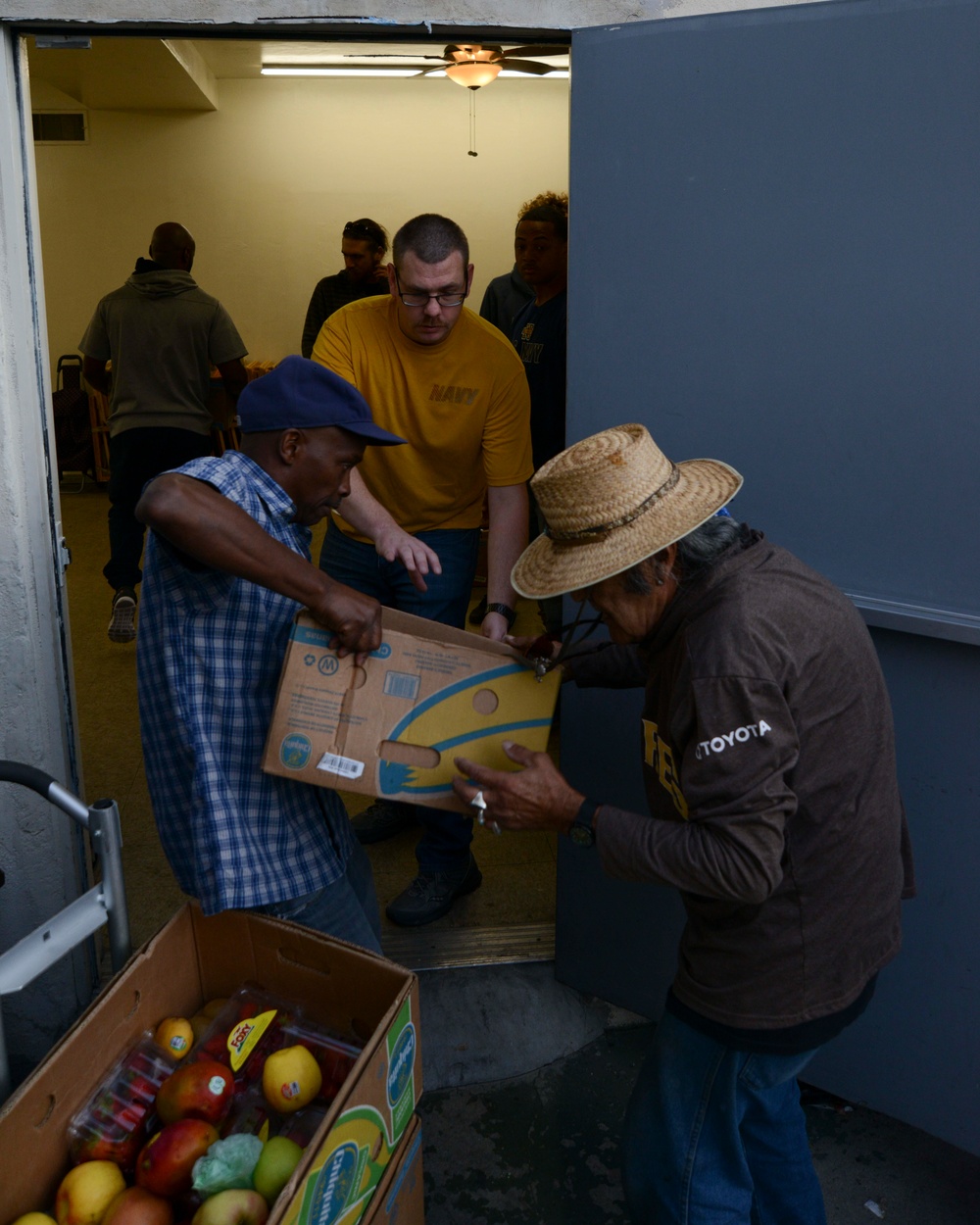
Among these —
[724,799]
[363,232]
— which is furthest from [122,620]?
[724,799]

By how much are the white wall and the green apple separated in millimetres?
8996

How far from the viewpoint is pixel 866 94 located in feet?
6.91

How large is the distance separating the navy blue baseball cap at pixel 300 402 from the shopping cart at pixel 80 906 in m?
0.71

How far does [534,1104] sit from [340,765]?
142cm

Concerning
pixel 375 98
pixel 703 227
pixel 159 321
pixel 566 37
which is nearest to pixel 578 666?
pixel 703 227

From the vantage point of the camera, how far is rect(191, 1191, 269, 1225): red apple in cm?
146

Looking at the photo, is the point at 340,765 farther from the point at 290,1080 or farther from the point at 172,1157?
the point at 172,1157

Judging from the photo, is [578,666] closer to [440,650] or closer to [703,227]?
[440,650]

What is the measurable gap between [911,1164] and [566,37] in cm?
285

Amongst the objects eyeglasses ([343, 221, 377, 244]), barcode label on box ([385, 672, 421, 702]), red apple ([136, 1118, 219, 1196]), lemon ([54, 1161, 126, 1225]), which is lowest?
lemon ([54, 1161, 126, 1225])

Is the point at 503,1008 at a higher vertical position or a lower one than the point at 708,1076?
lower

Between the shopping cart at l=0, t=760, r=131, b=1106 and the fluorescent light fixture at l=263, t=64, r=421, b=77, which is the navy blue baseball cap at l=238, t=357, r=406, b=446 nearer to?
the shopping cart at l=0, t=760, r=131, b=1106

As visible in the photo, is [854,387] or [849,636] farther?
[854,387]

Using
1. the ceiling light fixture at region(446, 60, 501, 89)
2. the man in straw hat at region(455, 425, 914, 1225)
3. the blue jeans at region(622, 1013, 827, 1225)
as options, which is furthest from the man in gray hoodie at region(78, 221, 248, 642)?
the blue jeans at region(622, 1013, 827, 1225)
